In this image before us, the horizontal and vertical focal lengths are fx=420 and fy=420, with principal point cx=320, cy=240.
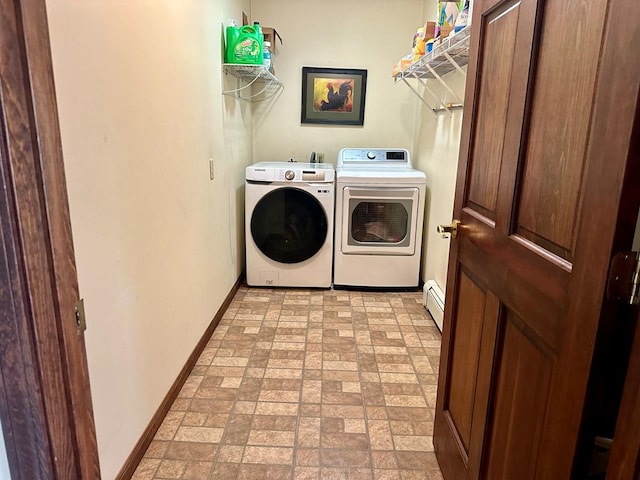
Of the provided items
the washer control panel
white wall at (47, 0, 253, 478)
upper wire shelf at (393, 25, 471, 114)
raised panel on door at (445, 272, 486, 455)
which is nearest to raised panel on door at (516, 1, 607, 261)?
raised panel on door at (445, 272, 486, 455)

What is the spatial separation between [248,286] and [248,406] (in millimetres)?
1568

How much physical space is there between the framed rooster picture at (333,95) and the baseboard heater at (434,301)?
166 cm

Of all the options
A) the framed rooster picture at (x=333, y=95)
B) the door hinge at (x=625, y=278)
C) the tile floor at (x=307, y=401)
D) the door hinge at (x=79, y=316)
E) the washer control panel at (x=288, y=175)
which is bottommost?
the tile floor at (x=307, y=401)

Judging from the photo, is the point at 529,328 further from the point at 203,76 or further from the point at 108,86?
the point at 203,76

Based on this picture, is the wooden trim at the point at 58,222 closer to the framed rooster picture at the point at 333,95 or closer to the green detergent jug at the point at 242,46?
the green detergent jug at the point at 242,46

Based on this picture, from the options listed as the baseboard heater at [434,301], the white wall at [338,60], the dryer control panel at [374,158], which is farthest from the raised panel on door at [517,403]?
the white wall at [338,60]

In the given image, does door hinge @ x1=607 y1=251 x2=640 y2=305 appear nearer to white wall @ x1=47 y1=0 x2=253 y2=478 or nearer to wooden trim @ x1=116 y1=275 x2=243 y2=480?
white wall @ x1=47 y1=0 x2=253 y2=478

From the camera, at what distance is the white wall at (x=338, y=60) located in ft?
11.8

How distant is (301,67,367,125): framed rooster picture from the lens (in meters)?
3.71

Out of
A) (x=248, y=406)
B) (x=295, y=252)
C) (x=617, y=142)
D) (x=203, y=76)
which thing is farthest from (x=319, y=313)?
(x=617, y=142)

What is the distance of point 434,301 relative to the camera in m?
2.84

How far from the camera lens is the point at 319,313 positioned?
2.99 m

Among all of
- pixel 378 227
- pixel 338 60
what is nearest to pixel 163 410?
pixel 378 227

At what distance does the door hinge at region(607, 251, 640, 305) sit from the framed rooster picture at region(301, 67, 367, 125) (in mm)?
3359
